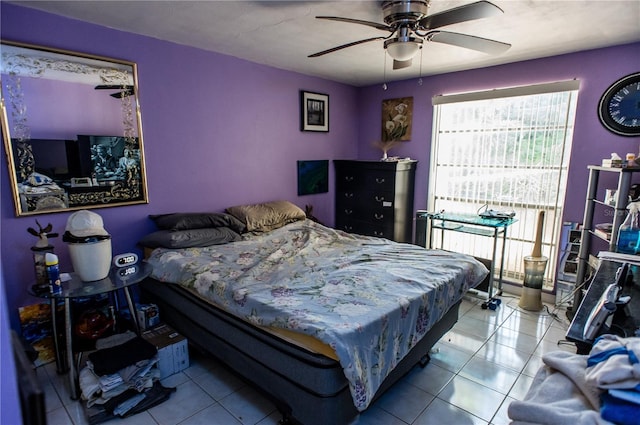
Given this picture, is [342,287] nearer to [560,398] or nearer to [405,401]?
[405,401]

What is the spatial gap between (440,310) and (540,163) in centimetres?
224

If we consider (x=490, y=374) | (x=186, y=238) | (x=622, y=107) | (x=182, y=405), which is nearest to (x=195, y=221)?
(x=186, y=238)

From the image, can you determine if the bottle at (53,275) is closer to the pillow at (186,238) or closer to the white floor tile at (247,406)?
the pillow at (186,238)

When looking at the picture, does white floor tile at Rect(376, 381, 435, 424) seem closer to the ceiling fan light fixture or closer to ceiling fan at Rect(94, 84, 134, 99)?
the ceiling fan light fixture

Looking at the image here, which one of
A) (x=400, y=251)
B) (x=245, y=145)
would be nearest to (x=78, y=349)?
(x=245, y=145)

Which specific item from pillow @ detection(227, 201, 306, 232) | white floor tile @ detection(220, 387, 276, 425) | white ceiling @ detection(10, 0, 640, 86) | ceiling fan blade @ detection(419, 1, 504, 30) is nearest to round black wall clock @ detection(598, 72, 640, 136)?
white ceiling @ detection(10, 0, 640, 86)

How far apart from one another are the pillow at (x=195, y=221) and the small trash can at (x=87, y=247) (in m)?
0.62

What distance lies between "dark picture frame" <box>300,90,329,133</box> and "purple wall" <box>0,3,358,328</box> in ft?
0.28

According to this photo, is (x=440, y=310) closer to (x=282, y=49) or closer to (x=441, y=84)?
(x=282, y=49)

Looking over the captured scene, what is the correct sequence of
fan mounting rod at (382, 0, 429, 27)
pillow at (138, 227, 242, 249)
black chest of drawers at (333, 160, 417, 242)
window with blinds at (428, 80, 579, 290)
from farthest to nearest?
black chest of drawers at (333, 160, 417, 242) < window with blinds at (428, 80, 579, 290) < pillow at (138, 227, 242, 249) < fan mounting rod at (382, 0, 429, 27)

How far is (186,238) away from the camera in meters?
2.79

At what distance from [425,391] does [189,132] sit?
2851mm

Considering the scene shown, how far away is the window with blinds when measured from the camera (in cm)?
334

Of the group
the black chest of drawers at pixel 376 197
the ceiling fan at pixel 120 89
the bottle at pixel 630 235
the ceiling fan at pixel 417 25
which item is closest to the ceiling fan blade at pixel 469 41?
the ceiling fan at pixel 417 25
